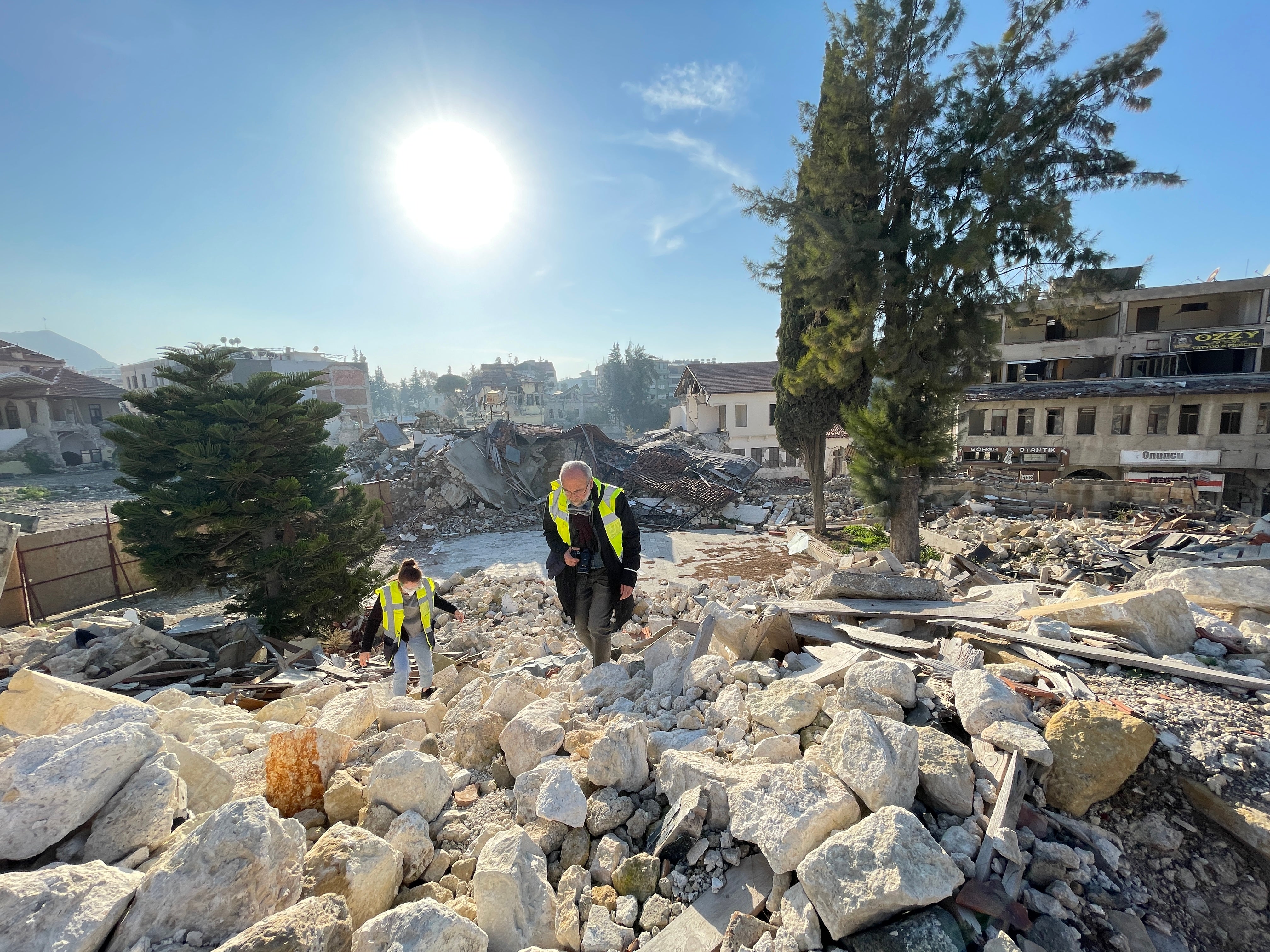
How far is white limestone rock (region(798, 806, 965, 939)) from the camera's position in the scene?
5.41ft

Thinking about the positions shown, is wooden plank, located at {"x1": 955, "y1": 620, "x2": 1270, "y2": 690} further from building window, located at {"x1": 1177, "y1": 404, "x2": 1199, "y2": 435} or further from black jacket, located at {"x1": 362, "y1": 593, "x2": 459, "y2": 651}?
building window, located at {"x1": 1177, "y1": 404, "x2": 1199, "y2": 435}

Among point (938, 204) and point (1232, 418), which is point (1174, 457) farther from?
point (938, 204)

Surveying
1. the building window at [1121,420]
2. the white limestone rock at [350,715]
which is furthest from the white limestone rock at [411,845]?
the building window at [1121,420]

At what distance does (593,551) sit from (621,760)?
70.7 inches

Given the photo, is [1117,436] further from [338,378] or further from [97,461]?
[97,461]

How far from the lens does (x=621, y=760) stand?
96.8 inches

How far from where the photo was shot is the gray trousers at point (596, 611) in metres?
4.12

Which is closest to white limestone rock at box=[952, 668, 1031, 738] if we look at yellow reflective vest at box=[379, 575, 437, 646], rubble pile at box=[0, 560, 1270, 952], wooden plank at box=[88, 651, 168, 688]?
rubble pile at box=[0, 560, 1270, 952]

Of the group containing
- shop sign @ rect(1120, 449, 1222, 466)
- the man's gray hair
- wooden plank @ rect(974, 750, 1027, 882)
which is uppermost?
the man's gray hair

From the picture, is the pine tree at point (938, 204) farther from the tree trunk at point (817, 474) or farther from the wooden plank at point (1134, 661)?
the wooden plank at point (1134, 661)

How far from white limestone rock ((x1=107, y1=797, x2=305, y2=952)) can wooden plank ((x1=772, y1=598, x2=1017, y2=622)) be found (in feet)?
10.7

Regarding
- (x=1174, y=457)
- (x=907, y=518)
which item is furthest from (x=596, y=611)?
(x=1174, y=457)

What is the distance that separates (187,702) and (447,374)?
176 feet

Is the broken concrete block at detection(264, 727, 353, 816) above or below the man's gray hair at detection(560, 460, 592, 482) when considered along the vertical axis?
below
